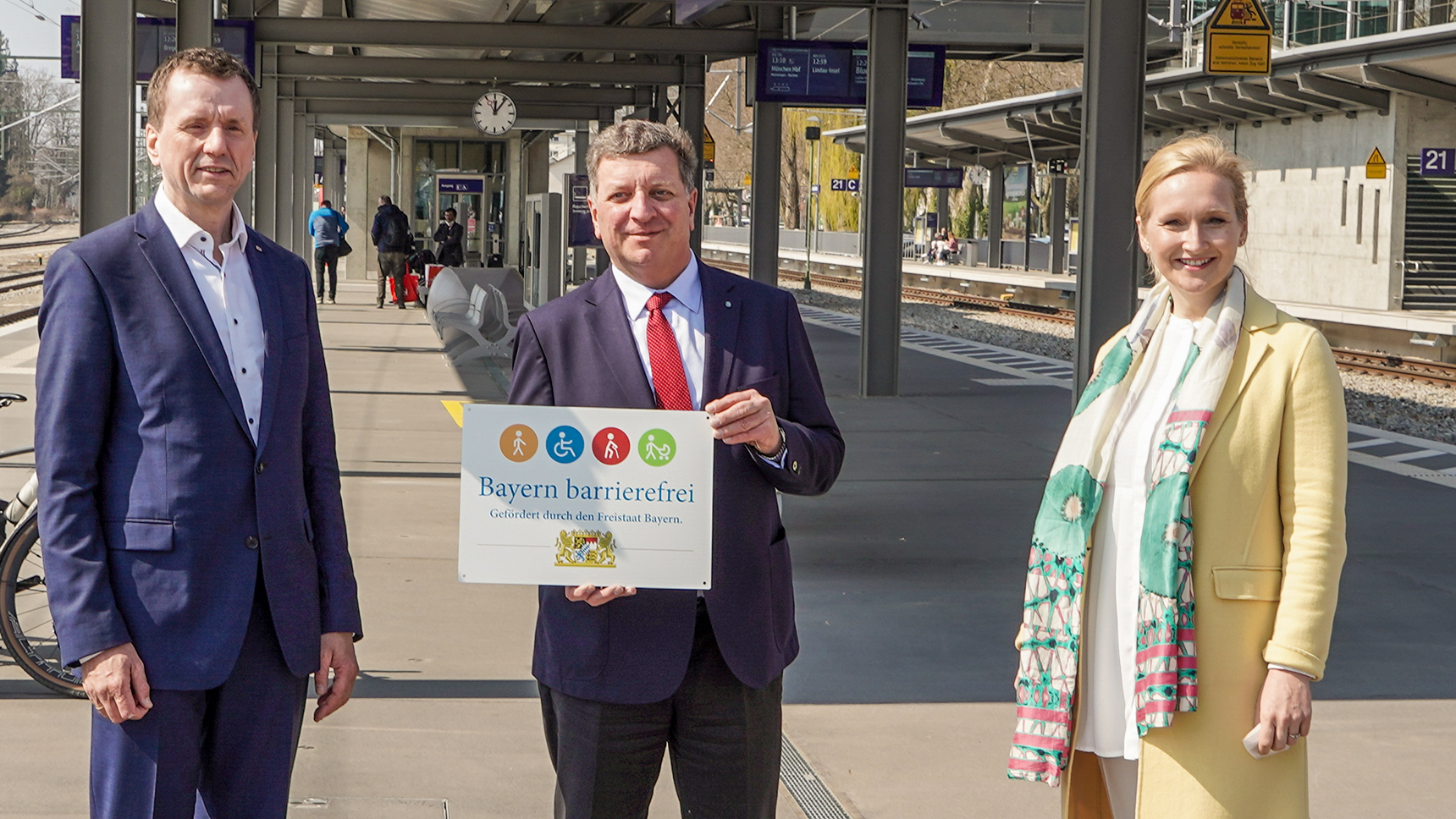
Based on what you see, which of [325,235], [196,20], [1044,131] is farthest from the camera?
[1044,131]

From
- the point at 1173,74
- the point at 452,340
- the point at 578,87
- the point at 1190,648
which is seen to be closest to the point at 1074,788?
the point at 1190,648

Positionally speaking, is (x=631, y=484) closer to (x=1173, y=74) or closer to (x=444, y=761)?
(x=444, y=761)

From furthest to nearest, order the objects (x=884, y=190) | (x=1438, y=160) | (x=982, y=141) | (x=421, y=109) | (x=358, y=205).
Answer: (x=982, y=141), (x=358, y=205), (x=421, y=109), (x=1438, y=160), (x=884, y=190)

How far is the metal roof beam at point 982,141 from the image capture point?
47.6 m

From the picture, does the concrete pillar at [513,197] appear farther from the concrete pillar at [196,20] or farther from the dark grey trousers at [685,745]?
the dark grey trousers at [685,745]

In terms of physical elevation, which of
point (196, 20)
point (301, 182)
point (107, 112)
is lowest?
point (107, 112)

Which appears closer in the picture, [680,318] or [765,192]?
[680,318]

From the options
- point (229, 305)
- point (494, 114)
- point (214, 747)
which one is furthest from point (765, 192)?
point (214, 747)

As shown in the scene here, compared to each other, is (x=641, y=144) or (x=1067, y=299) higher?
(x=641, y=144)

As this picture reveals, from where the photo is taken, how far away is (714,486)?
3043mm

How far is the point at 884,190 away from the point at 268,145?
11765 mm

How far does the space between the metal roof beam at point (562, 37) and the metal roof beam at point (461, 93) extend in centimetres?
684

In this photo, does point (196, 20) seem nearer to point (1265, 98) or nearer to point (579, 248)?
point (579, 248)

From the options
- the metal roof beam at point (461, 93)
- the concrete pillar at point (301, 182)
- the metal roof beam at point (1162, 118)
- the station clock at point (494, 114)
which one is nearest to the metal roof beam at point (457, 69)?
the station clock at point (494, 114)
